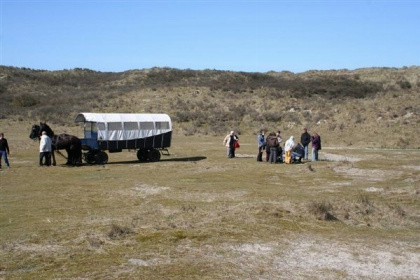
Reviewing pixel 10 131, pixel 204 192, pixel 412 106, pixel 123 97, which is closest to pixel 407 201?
pixel 204 192

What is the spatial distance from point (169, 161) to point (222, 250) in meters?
18.5

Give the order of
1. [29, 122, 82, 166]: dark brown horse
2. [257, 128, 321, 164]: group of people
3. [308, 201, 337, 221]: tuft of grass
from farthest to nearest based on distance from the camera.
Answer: [257, 128, 321, 164]: group of people
[29, 122, 82, 166]: dark brown horse
[308, 201, 337, 221]: tuft of grass

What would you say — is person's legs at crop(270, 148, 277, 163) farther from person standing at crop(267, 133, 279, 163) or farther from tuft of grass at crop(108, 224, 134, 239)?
tuft of grass at crop(108, 224, 134, 239)

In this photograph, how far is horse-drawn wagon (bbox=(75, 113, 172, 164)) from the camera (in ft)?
85.9

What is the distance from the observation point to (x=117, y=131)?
26453mm

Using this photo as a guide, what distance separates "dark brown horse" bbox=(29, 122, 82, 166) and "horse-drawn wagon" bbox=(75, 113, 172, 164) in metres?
0.73

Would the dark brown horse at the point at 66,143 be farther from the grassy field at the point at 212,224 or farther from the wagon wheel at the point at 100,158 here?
the grassy field at the point at 212,224

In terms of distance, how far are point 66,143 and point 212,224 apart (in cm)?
1540

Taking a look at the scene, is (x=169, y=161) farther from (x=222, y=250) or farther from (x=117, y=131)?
(x=222, y=250)

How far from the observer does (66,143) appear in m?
25.5

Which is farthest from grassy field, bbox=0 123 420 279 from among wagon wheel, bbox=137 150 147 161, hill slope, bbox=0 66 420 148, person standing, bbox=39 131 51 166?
hill slope, bbox=0 66 420 148

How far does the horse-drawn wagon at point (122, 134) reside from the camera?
26188 millimetres

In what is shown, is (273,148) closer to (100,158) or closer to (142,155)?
(142,155)

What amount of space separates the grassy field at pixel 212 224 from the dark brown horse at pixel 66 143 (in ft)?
7.88
